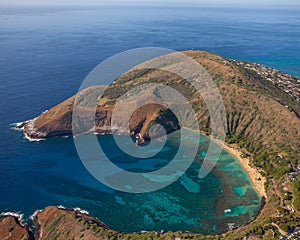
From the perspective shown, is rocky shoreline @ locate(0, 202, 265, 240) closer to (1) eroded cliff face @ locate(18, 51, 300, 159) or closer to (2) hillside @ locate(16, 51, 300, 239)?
(2) hillside @ locate(16, 51, 300, 239)

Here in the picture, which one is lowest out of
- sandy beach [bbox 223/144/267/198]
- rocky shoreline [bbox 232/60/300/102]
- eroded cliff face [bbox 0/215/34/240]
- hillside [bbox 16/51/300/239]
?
eroded cliff face [bbox 0/215/34/240]

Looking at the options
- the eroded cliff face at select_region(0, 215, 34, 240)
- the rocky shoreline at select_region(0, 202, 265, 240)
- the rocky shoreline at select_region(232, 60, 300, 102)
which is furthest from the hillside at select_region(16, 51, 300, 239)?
the eroded cliff face at select_region(0, 215, 34, 240)

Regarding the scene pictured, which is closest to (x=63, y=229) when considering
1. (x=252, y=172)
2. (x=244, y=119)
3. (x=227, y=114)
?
(x=252, y=172)

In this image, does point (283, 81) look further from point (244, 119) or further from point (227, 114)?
point (227, 114)

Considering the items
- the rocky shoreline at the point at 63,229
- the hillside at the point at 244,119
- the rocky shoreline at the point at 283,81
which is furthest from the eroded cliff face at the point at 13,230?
the rocky shoreline at the point at 283,81

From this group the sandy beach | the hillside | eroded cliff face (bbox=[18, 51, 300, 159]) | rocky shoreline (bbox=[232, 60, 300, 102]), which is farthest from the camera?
rocky shoreline (bbox=[232, 60, 300, 102])

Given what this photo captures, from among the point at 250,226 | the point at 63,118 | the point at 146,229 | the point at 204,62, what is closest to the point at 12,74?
the point at 63,118
